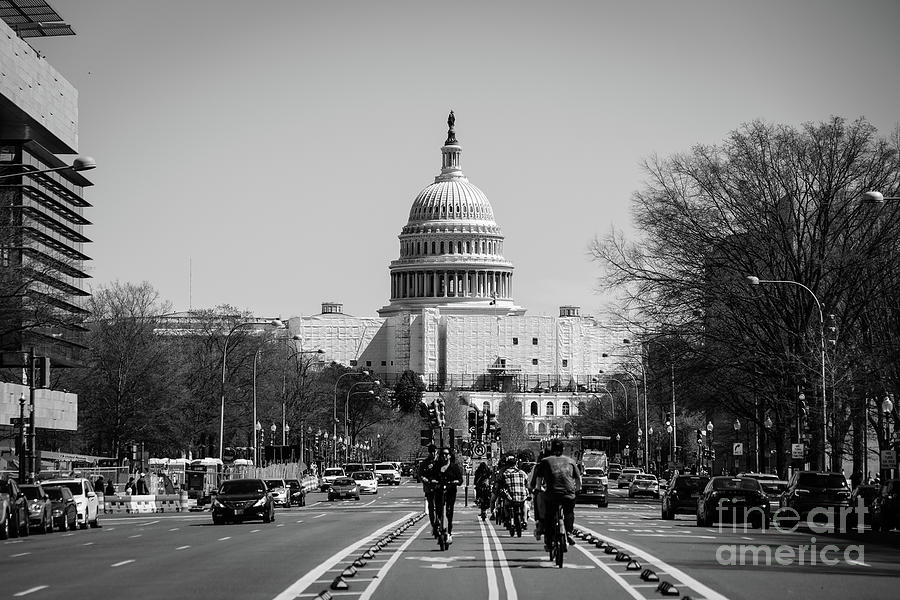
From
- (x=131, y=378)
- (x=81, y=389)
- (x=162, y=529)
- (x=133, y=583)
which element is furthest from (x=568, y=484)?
(x=81, y=389)

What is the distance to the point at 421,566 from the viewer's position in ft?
80.5

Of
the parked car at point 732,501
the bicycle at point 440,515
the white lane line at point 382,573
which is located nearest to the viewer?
the white lane line at point 382,573

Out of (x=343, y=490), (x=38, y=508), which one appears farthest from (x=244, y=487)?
(x=343, y=490)

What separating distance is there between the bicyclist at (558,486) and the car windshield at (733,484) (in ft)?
60.8

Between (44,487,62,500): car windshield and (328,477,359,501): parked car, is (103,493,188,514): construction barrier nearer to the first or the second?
(328,477,359,501): parked car

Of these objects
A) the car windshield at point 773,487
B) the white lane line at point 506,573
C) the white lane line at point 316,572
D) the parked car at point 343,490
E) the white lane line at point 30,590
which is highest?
the car windshield at point 773,487

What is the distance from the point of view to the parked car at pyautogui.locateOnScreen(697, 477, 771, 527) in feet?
137

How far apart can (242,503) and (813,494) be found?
16012 mm

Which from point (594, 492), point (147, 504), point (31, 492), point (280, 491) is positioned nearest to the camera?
point (31, 492)

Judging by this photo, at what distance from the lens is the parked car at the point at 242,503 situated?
4534 centimetres

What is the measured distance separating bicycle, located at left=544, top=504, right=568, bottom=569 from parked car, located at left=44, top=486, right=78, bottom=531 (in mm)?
23932

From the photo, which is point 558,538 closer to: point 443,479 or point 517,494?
point 443,479

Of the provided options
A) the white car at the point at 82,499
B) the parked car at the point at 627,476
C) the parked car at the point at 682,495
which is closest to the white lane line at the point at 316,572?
the white car at the point at 82,499

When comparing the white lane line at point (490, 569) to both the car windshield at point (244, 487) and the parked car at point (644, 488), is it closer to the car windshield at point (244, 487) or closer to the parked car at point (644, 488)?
the car windshield at point (244, 487)
